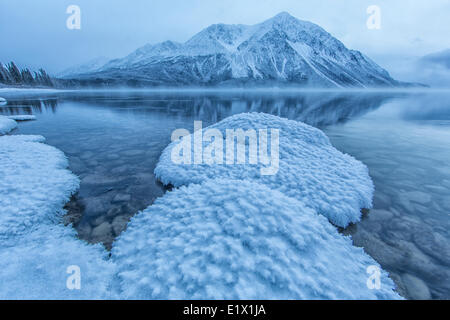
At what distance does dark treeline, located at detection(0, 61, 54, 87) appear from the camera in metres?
83.8

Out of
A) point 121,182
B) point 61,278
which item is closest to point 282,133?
point 121,182

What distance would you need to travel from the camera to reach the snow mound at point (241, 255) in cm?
260

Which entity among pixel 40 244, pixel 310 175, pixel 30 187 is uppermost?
pixel 310 175

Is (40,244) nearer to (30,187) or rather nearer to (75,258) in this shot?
(75,258)

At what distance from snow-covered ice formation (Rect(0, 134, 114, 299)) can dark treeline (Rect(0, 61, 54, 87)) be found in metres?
118

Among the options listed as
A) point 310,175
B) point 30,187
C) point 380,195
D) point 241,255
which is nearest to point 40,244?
point 30,187

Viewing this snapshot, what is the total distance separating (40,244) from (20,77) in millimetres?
132761

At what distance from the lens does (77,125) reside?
14.5 metres

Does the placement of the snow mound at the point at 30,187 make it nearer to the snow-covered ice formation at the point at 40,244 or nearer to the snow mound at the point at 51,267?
the snow-covered ice formation at the point at 40,244

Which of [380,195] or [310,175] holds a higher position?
[310,175]

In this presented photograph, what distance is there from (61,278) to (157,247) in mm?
1298

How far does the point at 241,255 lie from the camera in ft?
9.50

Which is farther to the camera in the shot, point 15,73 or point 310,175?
point 15,73
